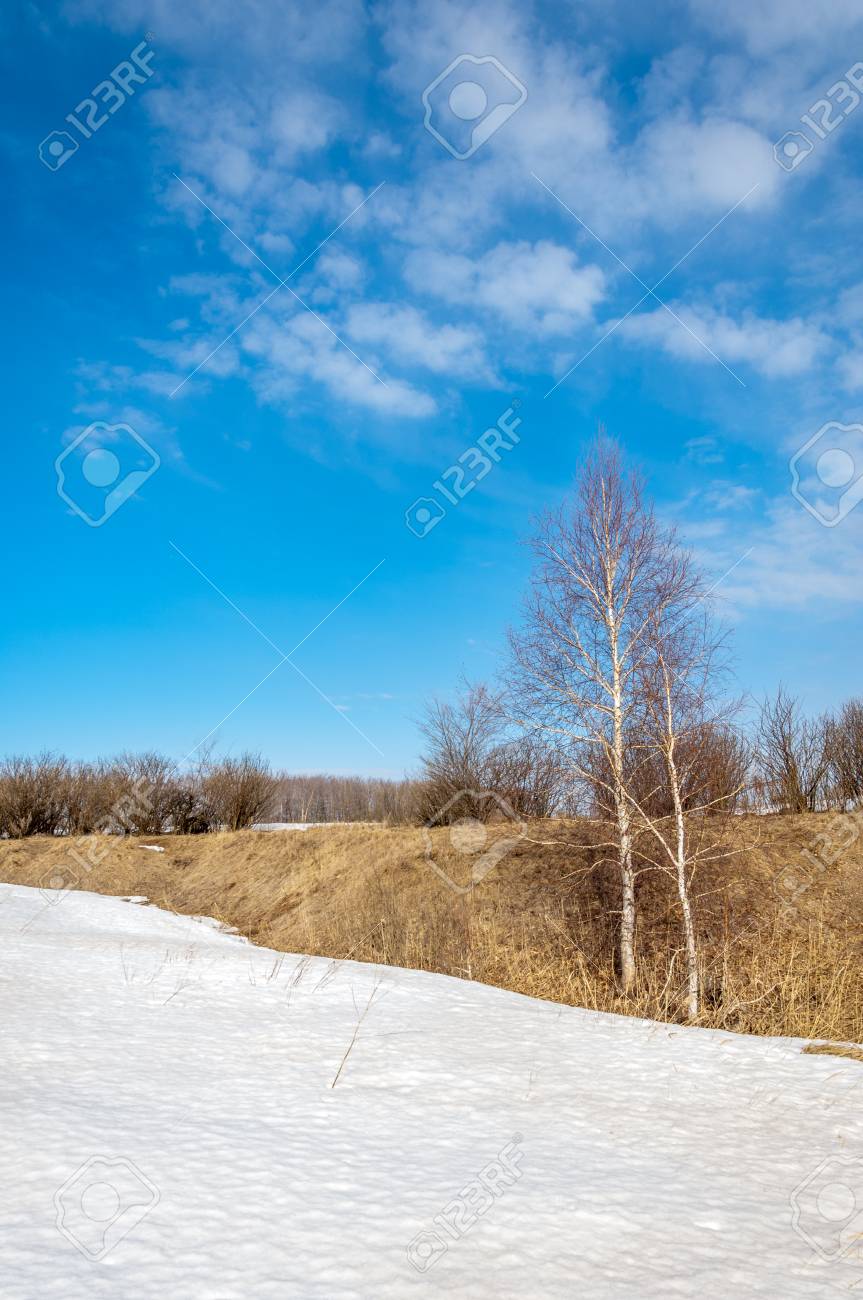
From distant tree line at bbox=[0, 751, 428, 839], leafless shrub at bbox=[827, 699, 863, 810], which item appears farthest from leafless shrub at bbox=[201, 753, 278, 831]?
leafless shrub at bbox=[827, 699, 863, 810]

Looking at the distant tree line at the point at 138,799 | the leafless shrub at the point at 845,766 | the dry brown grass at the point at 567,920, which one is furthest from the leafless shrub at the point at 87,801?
the leafless shrub at the point at 845,766

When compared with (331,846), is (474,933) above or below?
below

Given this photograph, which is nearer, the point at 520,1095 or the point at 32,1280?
the point at 32,1280

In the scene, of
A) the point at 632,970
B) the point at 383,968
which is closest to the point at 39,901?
the point at 383,968

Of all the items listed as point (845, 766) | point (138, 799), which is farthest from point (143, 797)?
point (845, 766)

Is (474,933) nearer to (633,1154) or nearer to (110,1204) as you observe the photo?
(633,1154)

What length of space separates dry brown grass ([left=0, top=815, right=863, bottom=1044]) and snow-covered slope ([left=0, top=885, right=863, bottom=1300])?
16.8 ft

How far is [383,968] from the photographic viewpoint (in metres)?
8.21

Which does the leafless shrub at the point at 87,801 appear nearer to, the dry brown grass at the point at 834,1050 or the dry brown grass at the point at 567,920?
the dry brown grass at the point at 567,920

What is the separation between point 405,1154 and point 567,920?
1324cm

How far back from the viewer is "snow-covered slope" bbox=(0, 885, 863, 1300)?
265cm

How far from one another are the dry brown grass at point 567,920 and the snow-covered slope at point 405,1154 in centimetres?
512

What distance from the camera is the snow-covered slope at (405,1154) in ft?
8.70

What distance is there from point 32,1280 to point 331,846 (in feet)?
69.4
